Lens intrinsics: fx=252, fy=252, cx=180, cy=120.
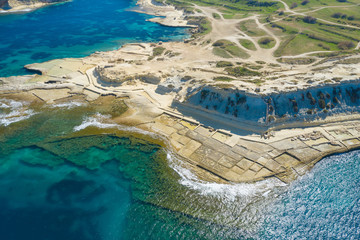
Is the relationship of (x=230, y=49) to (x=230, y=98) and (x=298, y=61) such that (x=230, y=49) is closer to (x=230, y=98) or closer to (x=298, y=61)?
(x=298, y=61)

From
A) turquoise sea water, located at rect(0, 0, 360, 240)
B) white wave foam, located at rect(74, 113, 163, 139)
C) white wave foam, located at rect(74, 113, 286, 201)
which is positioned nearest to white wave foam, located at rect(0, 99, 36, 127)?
turquoise sea water, located at rect(0, 0, 360, 240)

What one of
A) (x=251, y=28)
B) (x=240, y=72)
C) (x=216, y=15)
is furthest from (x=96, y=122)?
(x=216, y=15)

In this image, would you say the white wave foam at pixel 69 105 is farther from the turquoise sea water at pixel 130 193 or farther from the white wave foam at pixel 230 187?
the white wave foam at pixel 230 187

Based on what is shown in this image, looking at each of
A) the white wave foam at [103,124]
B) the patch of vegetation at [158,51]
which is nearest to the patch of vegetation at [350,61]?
the patch of vegetation at [158,51]

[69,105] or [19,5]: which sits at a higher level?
[19,5]

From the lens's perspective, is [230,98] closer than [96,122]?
Yes

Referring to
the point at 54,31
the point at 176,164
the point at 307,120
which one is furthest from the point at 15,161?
the point at 54,31
